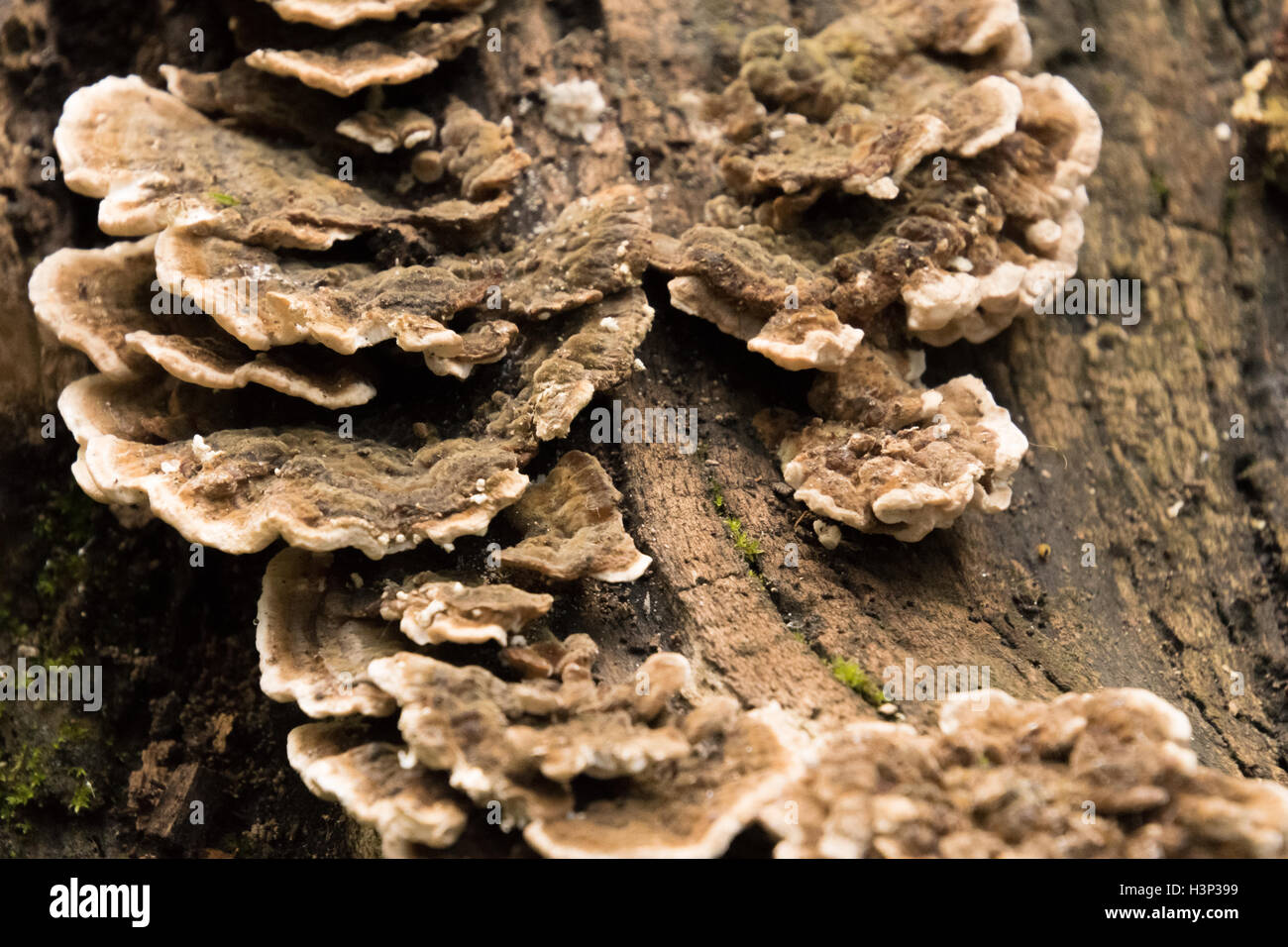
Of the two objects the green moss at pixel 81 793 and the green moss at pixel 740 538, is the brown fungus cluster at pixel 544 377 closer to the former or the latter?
the green moss at pixel 740 538

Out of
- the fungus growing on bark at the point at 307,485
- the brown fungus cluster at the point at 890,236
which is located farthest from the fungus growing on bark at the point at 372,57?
the fungus growing on bark at the point at 307,485

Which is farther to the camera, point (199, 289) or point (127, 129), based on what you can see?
point (127, 129)

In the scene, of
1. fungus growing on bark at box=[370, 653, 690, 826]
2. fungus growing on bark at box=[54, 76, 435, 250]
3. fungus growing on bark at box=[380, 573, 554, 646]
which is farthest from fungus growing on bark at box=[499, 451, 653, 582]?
fungus growing on bark at box=[54, 76, 435, 250]

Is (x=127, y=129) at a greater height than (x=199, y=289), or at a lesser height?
greater

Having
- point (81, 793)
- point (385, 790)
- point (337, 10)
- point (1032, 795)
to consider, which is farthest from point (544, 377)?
point (81, 793)

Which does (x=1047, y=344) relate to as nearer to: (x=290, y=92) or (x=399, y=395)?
(x=399, y=395)

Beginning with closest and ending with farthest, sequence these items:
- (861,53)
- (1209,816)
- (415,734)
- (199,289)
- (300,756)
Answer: (1209,816) → (415,734) → (300,756) → (199,289) → (861,53)

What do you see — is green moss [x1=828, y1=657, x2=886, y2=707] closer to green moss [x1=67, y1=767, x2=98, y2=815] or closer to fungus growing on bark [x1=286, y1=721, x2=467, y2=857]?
fungus growing on bark [x1=286, y1=721, x2=467, y2=857]
